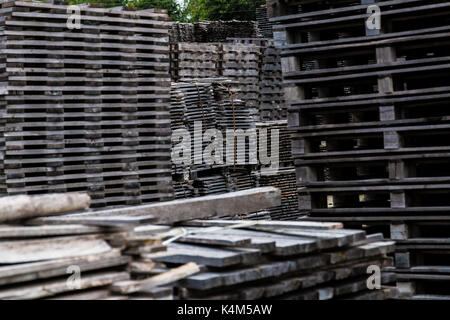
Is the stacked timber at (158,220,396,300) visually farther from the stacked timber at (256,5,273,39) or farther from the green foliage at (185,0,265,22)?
the green foliage at (185,0,265,22)

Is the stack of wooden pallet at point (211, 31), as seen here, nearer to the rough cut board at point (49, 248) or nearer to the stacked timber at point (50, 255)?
the stacked timber at point (50, 255)

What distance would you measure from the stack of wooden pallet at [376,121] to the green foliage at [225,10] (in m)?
30.2

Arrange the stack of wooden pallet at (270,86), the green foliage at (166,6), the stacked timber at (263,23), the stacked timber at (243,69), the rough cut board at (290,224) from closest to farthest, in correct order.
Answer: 1. the rough cut board at (290,224)
2. the stacked timber at (243,69)
3. the stack of wooden pallet at (270,86)
4. the stacked timber at (263,23)
5. the green foliage at (166,6)

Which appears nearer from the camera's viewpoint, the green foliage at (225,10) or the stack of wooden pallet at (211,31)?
the stack of wooden pallet at (211,31)

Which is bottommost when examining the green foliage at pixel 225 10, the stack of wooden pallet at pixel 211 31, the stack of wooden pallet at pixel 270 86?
the stack of wooden pallet at pixel 270 86

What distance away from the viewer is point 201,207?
5578 millimetres

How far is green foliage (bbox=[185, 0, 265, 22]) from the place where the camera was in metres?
38.2

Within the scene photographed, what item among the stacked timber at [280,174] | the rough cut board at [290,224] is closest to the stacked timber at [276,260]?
the rough cut board at [290,224]

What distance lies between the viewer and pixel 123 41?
10797mm

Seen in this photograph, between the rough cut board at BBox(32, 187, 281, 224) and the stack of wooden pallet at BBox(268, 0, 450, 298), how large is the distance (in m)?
1.94

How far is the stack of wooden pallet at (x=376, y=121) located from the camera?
736 cm

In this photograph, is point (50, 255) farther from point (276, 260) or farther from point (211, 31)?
point (211, 31)

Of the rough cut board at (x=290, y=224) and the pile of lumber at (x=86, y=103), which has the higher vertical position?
the pile of lumber at (x=86, y=103)
